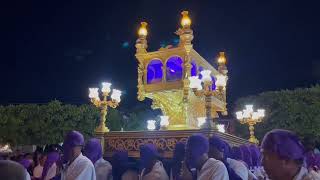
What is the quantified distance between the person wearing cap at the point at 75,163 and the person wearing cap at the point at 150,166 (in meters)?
1.35

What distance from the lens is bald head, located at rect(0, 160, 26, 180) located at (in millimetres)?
2428

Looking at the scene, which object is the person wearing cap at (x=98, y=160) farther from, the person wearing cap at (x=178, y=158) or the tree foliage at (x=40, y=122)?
the tree foliage at (x=40, y=122)

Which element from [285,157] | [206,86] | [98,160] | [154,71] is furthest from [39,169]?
[154,71]

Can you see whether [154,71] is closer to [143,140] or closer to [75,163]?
[143,140]

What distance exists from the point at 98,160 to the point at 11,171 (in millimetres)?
4502

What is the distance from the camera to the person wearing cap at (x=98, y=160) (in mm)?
6266

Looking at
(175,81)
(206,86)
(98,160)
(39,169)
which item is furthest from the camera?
(175,81)

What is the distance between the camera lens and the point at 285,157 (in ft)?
9.18

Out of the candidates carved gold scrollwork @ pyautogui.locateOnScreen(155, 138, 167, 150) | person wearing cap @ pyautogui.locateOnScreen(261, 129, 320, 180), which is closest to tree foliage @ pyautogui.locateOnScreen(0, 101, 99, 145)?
carved gold scrollwork @ pyautogui.locateOnScreen(155, 138, 167, 150)

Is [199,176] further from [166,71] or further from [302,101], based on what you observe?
[302,101]

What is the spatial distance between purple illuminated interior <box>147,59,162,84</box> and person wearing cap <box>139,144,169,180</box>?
32.7ft

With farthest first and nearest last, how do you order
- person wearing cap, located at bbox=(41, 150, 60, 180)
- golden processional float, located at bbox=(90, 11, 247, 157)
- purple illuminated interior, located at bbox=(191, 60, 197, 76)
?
purple illuminated interior, located at bbox=(191, 60, 197, 76)
golden processional float, located at bbox=(90, 11, 247, 157)
person wearing cap, located at bbox=(41, 150, 60, 180)

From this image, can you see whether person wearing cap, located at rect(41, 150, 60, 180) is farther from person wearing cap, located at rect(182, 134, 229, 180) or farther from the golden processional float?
the golden processional float

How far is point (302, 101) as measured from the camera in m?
26.3
